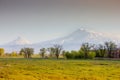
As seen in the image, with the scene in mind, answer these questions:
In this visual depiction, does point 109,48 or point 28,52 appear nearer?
point 109,48

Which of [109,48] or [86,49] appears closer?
[86,49]

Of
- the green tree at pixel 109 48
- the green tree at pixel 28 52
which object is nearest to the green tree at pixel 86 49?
the green tree at pixel 109 48

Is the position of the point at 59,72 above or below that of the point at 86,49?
below

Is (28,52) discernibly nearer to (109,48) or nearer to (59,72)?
(109,48)

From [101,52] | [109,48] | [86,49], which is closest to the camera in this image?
[101,52]

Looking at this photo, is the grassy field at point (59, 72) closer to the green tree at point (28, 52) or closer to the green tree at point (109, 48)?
the green tree at point (109, 48)

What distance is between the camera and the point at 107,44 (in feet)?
458

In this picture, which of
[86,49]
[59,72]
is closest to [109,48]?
[86,49]

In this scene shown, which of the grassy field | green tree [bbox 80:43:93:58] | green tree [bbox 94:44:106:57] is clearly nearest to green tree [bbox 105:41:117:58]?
green tree [bbox 94:44:106:57]

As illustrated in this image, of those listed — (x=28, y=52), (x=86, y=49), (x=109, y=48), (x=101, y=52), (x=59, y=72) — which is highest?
(x=109, y=48)

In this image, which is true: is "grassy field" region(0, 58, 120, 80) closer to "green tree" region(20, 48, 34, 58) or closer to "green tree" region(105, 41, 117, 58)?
"green tree" region(105, 41, 117, 58)

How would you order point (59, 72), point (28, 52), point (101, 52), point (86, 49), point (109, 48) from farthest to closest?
1. point (28, 52)
2. point (109, 48)
3. point (86, 49)
4. point (101, 52)
5. point (59, 72)

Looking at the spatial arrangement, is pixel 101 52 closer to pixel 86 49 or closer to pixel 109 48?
pixel 109 48

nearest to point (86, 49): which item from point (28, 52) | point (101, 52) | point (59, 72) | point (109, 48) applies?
point (101, 52)
